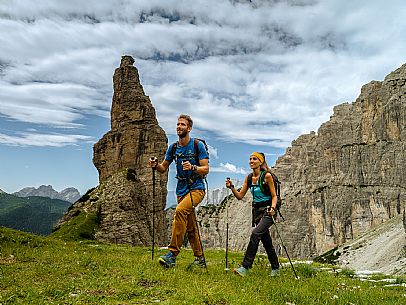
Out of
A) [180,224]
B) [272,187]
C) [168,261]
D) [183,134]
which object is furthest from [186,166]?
[168,261]

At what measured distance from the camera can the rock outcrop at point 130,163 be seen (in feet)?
260

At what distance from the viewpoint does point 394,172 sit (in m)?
184

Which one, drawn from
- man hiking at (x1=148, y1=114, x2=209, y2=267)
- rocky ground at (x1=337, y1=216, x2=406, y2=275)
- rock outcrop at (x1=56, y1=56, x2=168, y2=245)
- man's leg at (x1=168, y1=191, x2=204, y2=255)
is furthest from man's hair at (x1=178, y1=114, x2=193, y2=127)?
rocky ground at (x1=337, y1=216, x2=406, y2=275)

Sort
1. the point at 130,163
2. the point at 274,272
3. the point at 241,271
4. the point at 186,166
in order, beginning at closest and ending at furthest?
the point at 241,271
the point at 186,166
the point at 274,272
the point at 130,163

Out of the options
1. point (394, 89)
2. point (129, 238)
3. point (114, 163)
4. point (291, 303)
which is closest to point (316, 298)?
point (291, 303)

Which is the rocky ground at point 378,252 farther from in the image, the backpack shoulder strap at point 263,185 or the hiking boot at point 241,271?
the hiking boot at point 241,271

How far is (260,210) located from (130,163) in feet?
264

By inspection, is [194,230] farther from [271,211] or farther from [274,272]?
[274,272]

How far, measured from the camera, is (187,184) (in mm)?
13055

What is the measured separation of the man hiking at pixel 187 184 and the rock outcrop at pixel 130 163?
65.7 m

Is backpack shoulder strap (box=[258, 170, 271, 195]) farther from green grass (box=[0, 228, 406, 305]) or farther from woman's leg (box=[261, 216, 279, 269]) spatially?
green grass (box=[0, 228, 406, 305])

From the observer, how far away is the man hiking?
12.5 meters

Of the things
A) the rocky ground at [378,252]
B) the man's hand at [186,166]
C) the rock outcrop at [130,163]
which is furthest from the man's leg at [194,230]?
the rocky ground at [378,252]

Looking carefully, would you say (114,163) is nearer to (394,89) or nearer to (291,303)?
(291,303)
